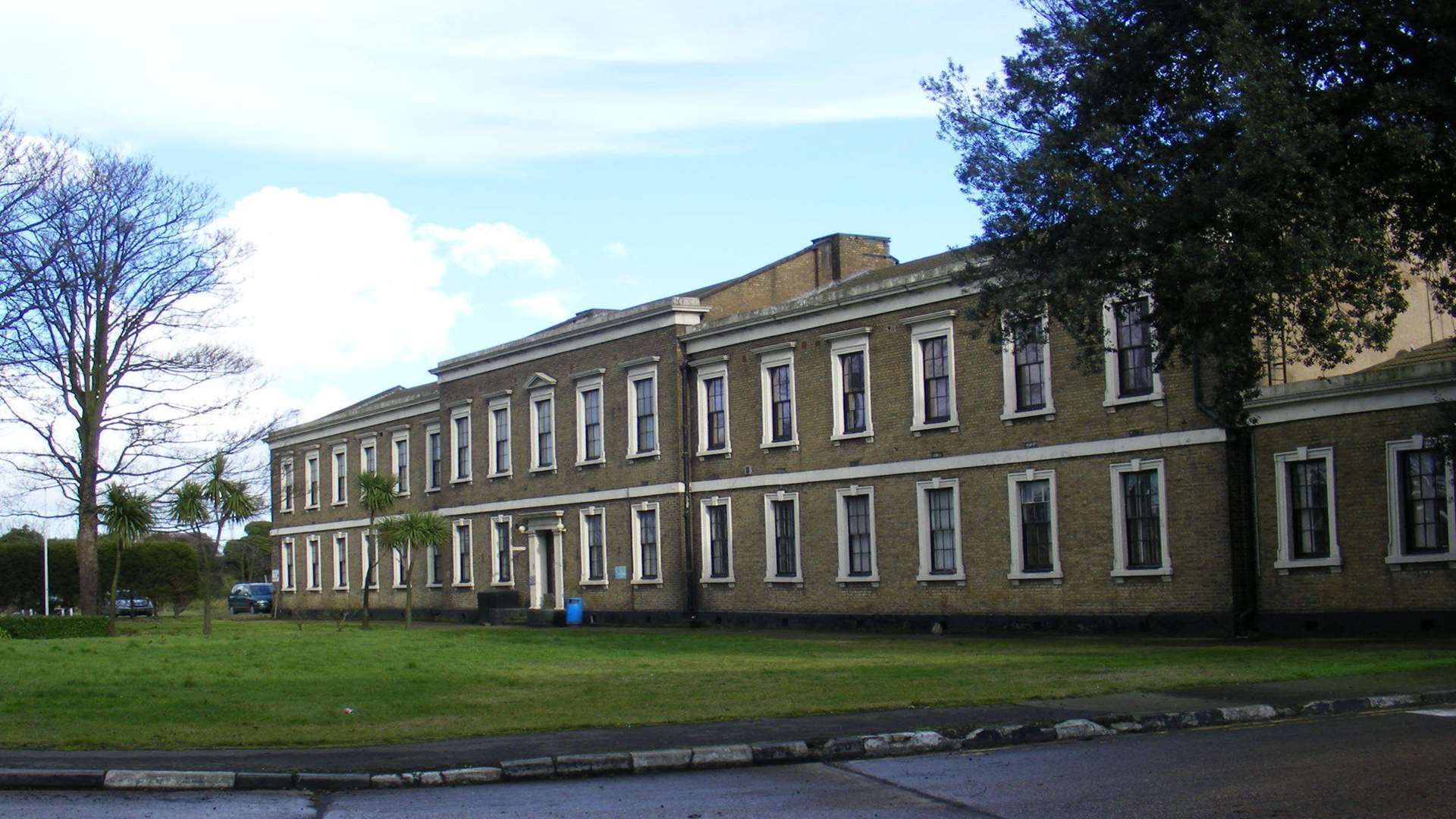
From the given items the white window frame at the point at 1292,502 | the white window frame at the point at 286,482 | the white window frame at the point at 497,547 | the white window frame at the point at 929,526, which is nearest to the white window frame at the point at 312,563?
the white window frame at the point at 286,482

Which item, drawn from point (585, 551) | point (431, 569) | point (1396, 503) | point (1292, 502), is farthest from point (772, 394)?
point (431, 569)

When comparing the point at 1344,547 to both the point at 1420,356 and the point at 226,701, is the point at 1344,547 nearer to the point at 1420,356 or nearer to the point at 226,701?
the point at 1420,356

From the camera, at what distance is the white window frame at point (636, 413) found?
140ft

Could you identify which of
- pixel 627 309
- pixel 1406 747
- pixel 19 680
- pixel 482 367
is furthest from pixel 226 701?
pixel 482 367

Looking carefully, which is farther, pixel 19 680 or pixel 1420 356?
pixel 1420 356

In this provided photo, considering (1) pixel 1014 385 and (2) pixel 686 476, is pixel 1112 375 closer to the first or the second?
(1) pixel 1014 385

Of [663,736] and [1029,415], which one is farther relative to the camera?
[1029,415]

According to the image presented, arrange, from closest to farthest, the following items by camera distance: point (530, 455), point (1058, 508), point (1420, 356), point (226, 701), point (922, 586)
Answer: point (226, 701), point (1420, 356), point (1058, 508), point (922, 586), point (530, 455)

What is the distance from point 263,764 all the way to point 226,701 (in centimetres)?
553

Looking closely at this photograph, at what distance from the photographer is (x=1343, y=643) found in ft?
79.0

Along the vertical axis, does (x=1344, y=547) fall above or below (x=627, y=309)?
below

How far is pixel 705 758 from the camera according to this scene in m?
12.1

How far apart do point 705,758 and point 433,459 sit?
45.5 m

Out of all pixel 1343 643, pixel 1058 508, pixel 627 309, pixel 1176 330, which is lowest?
pixel 1343 643
